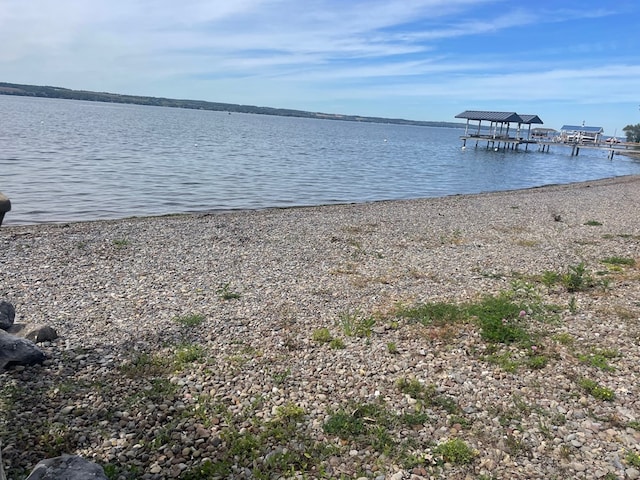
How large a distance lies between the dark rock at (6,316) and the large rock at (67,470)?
14.8 feet

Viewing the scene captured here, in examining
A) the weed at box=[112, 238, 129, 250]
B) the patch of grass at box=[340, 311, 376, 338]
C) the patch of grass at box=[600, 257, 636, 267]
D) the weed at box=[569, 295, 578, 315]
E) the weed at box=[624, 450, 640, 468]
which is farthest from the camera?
the weed at box=[112, 238, 129, 250]

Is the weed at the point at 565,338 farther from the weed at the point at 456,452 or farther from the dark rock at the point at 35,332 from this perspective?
the dark rock at the point at 35,332

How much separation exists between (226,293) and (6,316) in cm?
411

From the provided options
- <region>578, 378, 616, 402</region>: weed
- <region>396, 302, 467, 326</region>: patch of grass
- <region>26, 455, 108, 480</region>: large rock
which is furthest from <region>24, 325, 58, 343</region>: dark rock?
<region>578, 378, 616, 402</region>: weed

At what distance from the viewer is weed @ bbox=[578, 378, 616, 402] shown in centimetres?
643

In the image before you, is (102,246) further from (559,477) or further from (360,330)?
(559,477)

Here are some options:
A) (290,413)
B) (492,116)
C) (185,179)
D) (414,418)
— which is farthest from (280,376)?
(492,116)

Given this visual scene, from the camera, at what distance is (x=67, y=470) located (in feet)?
14.5

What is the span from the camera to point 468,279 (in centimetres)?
1184

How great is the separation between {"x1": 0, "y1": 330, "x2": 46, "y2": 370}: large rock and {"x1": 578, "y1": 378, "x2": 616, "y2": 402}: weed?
7923mm

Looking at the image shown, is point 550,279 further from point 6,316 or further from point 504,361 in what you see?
point 6,316

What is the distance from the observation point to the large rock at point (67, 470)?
4.34m

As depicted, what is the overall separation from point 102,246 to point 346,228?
8.76 metres

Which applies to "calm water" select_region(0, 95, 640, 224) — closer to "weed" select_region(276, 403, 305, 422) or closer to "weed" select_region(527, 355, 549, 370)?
"weed" select_region(276, 403, 305, 422)
